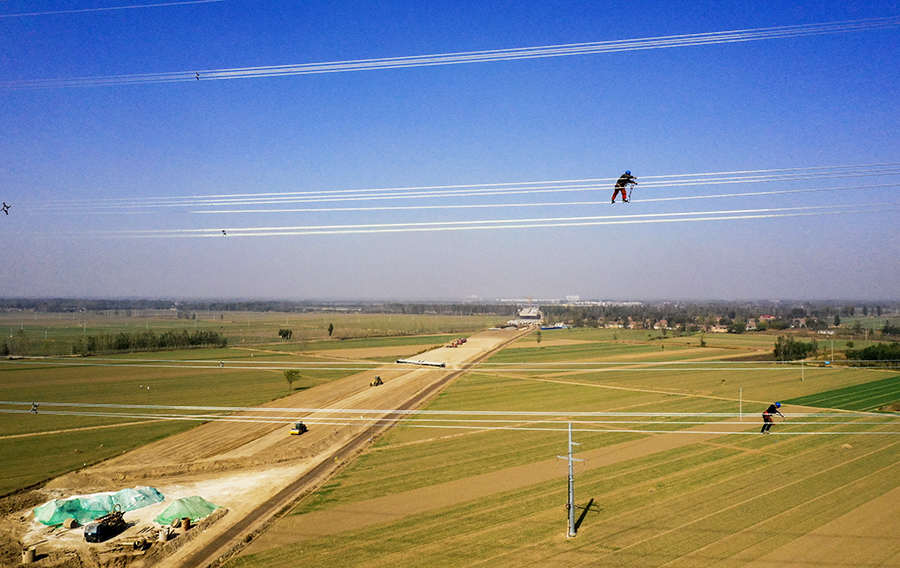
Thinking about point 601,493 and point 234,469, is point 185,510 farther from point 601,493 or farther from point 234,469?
point 601,493

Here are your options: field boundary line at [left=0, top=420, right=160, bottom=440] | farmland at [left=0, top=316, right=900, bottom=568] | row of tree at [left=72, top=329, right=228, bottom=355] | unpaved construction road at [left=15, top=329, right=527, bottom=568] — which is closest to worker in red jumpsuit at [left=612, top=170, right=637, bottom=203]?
→ farmland at [left=0, top=316, right=900, bottom=568]

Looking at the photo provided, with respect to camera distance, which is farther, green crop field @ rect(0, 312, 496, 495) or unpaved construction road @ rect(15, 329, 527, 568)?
green crop field @ rect(0, 312, 496, 495)

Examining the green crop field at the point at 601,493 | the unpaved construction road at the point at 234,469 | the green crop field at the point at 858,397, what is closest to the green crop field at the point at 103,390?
the unpaved construction road at the point at 234,469

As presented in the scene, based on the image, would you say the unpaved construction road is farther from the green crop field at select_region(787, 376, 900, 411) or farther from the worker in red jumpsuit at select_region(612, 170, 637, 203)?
the green crop field at select_region(787, 376, 900, 411)

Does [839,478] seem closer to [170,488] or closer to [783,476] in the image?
[783,476]

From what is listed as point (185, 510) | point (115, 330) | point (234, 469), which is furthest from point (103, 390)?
point (115, 330)

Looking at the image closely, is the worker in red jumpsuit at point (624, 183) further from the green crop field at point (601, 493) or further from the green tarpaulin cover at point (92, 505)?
the green tarpaulin cover at point (92, 505)
